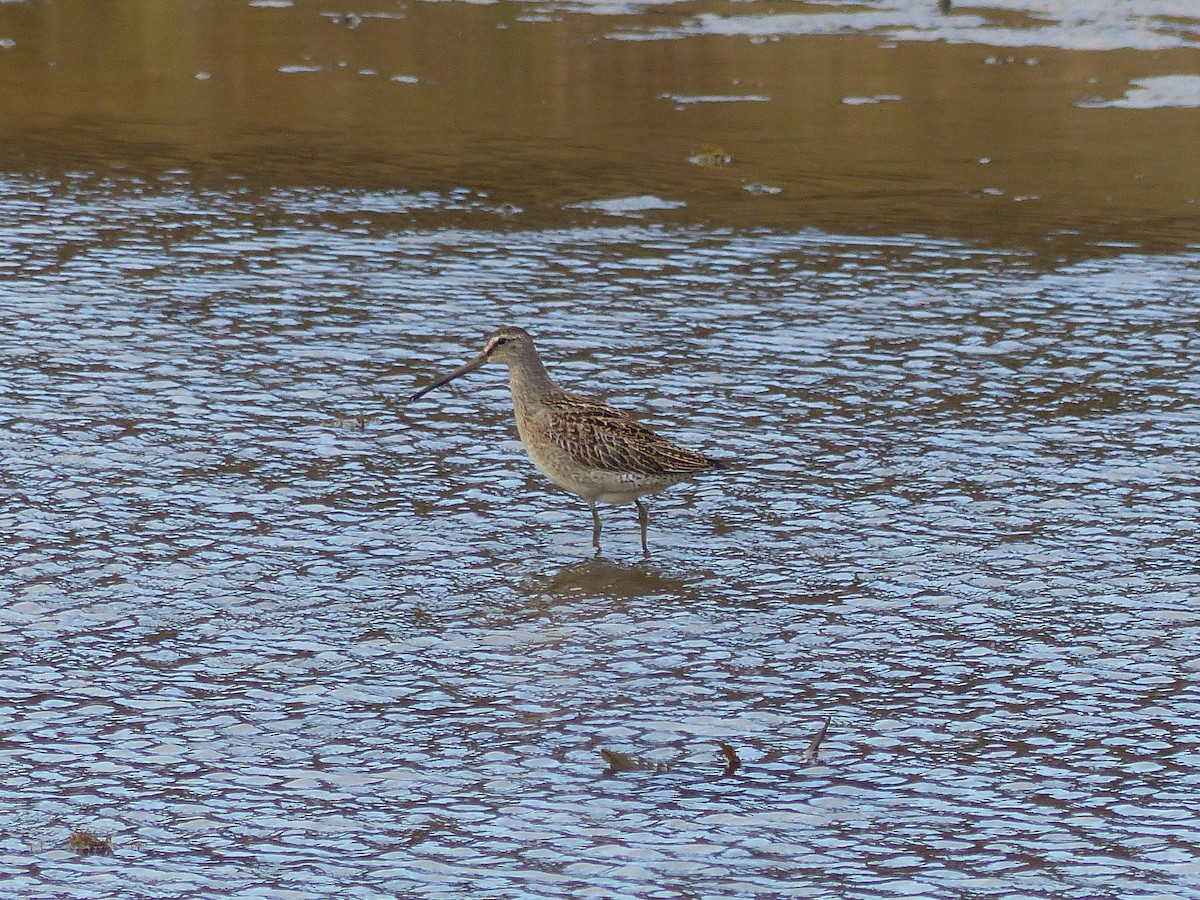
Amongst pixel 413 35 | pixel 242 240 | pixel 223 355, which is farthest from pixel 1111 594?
pixel 413 35

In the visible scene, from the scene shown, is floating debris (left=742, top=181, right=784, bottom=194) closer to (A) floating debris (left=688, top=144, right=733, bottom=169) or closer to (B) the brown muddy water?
(B) the brown muddy water

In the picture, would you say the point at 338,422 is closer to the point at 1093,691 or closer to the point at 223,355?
the point at 223,355

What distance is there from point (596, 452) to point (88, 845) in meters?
4.21

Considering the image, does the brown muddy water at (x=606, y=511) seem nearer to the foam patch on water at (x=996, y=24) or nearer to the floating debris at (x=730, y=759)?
the floating debris at (x=730, y=759)

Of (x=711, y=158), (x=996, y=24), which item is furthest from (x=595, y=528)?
(x=996, y=24)

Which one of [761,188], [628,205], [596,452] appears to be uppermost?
[761,188]

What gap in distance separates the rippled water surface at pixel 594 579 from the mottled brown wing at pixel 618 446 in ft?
1.56

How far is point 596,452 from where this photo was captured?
10344 millimetres

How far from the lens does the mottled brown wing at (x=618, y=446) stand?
406 inches

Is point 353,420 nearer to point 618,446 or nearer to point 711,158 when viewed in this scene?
point 618,446

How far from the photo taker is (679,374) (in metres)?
13.4

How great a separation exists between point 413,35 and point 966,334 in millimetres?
15028

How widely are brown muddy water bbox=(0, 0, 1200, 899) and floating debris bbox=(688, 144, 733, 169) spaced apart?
1.01 feet

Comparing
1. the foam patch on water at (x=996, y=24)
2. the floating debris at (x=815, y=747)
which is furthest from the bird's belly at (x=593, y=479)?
the foam patch on water at (x=996, y=24)
